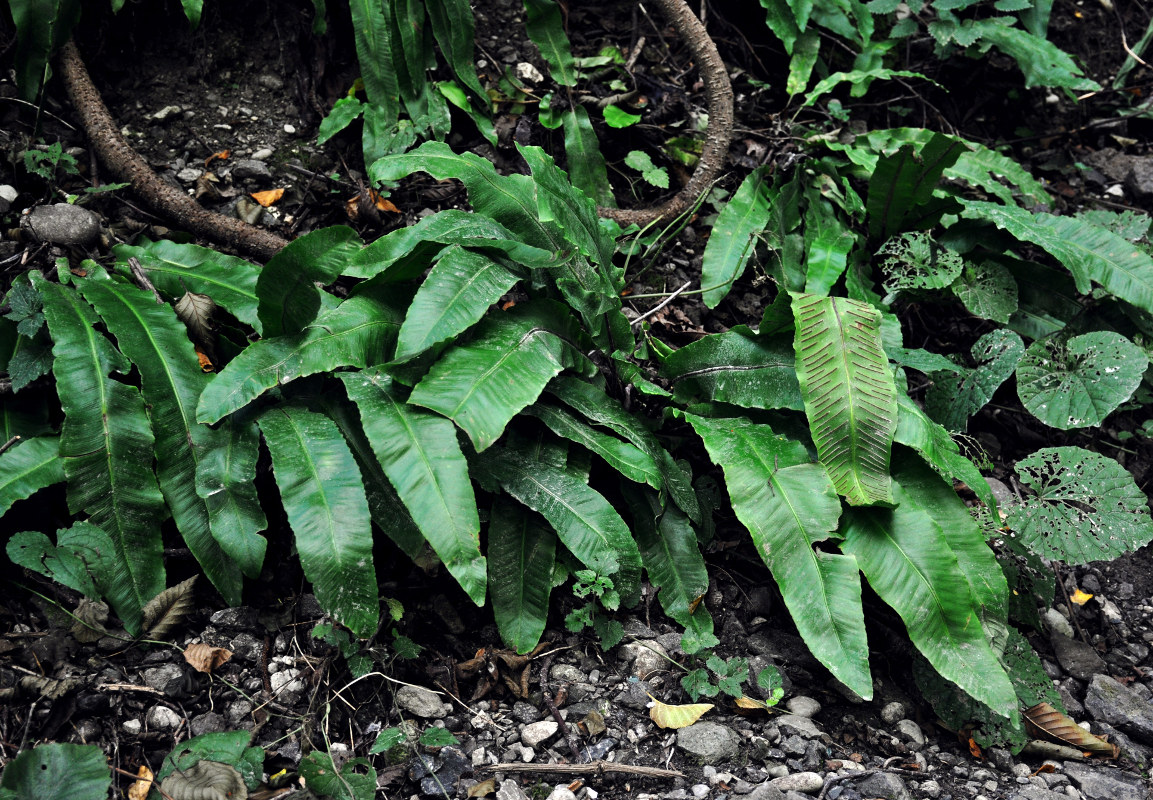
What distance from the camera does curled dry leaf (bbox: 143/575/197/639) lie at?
212 cm

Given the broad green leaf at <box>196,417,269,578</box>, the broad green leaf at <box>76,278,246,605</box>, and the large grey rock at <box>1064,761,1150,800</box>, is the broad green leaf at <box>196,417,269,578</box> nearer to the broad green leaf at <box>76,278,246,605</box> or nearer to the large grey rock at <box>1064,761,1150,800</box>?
the broad green leaf at <box>76,278,246,605</box>

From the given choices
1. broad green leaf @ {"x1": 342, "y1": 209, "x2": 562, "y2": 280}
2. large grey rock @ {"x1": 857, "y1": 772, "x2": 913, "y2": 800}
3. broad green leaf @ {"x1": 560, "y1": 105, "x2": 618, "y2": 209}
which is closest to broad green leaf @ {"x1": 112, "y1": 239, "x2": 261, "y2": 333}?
broad green leaf @ {"x1": 342, "y1": 209, "x2": 562, "y2": 280}

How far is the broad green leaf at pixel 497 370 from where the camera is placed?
207 centimetres

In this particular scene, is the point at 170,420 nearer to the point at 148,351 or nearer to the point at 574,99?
the point at 148,351

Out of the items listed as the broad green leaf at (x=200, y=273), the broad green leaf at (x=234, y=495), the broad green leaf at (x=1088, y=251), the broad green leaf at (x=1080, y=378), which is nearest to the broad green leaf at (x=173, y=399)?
the broad green leaf at (x=234, y=495)

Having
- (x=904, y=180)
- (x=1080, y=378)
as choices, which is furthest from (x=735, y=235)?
(x=1080, y=378)

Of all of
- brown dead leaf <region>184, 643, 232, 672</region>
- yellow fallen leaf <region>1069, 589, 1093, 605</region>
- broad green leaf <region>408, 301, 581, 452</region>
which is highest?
broad green leaf <region>408, 301, 581, 452</region>

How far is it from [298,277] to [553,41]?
6.40ft

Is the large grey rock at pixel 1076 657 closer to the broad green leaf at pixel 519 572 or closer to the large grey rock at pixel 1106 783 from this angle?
the large grey rock at pixel 1106 783

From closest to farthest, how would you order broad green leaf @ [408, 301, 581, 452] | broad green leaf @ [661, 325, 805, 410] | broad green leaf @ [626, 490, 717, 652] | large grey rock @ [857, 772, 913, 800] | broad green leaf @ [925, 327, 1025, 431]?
large grey rock @ [857, 772, 913, 800] → broad green leaf @ [408, 301, 581, 452] → broad green leaf @ [626, 490, 717, 652] → broad green leaf @ [661, 325, 805, 410] → broad green leaf @ [925, 327, 1025, 431]

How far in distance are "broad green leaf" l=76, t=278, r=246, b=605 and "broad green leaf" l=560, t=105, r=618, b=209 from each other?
5.95 feet

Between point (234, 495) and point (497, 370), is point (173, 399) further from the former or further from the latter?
point (497, 370)

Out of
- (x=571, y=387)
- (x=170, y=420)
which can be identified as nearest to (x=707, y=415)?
(x=571, y=387)

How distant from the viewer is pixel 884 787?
1.98m
